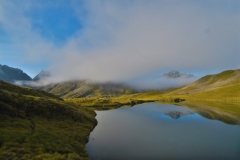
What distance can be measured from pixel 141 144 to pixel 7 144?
28.9m

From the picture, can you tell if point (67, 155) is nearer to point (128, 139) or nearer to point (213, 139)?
point (128, 139)

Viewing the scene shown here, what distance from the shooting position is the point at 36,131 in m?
43.0

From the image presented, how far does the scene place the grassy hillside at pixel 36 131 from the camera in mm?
33156

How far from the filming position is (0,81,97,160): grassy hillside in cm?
3316

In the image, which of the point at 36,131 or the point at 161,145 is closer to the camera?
the point at 36,131

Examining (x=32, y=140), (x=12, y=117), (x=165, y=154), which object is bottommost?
(x=165, y=154)

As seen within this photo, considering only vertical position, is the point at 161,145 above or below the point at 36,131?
below

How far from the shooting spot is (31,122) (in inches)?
1961

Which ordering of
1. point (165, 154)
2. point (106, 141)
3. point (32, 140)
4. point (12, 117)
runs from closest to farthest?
point (32, 140) < point (165, 154) < point (12, 117) < point (106, 141)

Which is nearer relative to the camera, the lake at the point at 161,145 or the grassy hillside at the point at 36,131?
the grassy hillside at the point at 36,131

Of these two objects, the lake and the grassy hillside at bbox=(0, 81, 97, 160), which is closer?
the grassy hillside at bbox=(0, 81, 97, 160)

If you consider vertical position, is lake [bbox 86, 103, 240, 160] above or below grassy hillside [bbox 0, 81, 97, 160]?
below

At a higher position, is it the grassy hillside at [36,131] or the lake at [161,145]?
the grassy hillside at [36,131]

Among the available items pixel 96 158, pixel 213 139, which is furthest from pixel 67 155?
pixel 213 139
